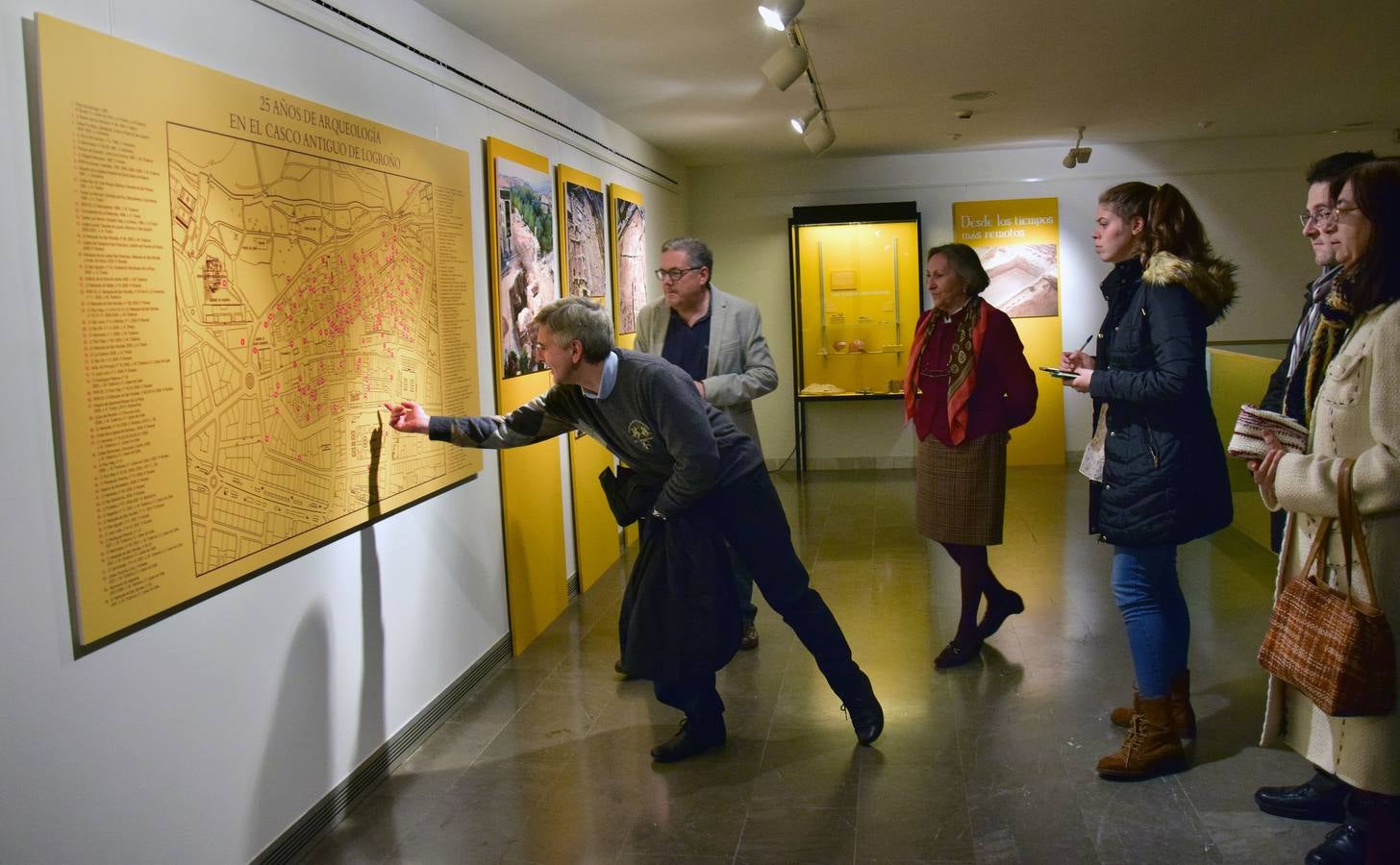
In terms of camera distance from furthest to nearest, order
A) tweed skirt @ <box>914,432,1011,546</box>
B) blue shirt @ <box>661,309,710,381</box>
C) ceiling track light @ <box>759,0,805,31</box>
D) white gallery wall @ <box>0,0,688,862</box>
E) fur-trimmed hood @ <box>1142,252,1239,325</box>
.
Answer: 1. blue shirt @ <box>661,309,710,381</box>
2. tweed skirt @ <box>914,432,1011,546</box>
3. ceiling track light @ <box>759,0,805,31</box>
4. fur-trimmed hood @ <box>1142,252,1239,325</box>
5. white gallery wall @ <box>0,0,688,862</box>

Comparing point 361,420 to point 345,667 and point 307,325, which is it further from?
point 345,667

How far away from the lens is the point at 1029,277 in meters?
9.89

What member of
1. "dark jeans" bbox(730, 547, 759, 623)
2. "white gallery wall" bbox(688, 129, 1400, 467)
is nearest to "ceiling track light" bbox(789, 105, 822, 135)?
"white gallery wall" bbox(688, 129, 1400, 467)

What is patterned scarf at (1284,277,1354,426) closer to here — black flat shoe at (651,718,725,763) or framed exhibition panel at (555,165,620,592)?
black flat shoe at (651,718,725,763)

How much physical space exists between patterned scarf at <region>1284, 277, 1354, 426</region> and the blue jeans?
72cm

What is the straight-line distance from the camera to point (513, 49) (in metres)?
5.07

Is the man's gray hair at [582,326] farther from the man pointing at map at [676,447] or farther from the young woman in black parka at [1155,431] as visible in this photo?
the young woman in black parka at [1155,431]

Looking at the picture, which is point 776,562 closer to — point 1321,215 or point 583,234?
point 1321,215

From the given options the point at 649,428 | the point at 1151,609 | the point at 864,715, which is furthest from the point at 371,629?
the point at 1151,609

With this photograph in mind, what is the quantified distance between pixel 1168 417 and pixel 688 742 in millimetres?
1759

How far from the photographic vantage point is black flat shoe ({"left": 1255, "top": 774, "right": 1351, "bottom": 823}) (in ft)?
9.84

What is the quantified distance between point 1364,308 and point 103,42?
2.70 metres

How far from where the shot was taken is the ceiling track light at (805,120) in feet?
23.3

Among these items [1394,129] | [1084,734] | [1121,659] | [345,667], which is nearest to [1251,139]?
[1394,129]
